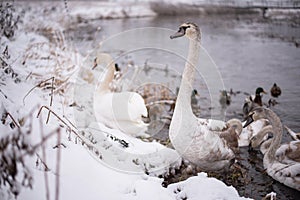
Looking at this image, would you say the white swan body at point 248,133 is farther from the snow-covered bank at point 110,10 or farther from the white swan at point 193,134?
the snow-covered bank at point 110,10

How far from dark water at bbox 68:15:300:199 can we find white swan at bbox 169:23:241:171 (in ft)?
1.51

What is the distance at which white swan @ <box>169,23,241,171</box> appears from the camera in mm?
3949

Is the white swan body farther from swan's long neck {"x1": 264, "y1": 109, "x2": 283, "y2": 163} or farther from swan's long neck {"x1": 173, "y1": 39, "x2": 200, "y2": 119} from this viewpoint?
swan's long neck {"x1": 173, "y1": 39, "x2": 200, "y2": 119}

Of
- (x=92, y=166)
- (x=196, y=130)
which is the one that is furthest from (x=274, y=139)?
(x=92, y=166)

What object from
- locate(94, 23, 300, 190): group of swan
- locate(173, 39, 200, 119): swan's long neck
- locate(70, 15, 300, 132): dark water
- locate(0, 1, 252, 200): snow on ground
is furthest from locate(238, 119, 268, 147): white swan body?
locate(173, 39, 200, 119): swan's long neck

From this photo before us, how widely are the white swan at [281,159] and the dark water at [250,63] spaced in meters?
0.11

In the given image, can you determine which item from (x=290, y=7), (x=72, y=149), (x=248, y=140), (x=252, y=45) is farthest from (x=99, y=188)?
(x=252, y=45)

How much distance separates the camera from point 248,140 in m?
5.45

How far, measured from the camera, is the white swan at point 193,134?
3.95 meters

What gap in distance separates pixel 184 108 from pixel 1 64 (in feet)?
7.93

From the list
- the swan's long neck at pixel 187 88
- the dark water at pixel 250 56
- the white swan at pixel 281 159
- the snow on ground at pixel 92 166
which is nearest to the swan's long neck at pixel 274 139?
the white swan at pixel 281 159

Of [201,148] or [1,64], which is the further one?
[1,64]

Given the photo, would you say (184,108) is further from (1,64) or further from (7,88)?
(1,64)

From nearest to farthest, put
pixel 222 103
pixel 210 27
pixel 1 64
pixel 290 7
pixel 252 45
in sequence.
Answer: pixel 1 64 < pixel 222 103 < pixel 290 7 < pixel 252 45 < pixel 210 27
